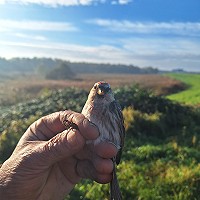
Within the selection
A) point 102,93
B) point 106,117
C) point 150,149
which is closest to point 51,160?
point 106,117

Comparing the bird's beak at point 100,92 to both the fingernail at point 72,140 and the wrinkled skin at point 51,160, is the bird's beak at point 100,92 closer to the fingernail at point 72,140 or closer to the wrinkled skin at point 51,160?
the wrinkled skin at point 51,160

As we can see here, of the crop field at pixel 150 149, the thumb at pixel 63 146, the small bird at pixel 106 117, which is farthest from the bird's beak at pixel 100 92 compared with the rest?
the crop field at pixel 150 149

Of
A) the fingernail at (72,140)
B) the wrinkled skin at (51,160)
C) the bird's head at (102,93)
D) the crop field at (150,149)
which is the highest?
the bird's head at (102,93)

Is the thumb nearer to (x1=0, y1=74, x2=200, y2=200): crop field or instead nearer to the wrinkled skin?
the wrinkled skin

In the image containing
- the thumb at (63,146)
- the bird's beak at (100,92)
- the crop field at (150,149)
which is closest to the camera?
the thumb at (63,146)

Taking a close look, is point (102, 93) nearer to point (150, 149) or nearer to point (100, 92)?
point (100, 92)

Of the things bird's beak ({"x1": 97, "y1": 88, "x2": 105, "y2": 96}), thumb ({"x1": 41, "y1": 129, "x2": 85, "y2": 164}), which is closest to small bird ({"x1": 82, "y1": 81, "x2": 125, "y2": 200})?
bird's beak ({"x1": 97, "y1": 88, "x2": 105, "y2": 96})
